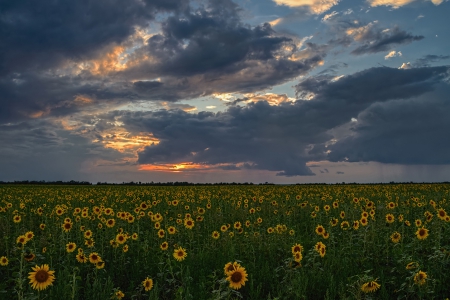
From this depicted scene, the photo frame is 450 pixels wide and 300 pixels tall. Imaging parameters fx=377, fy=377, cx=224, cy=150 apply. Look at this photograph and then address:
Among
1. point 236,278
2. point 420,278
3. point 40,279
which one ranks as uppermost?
point 236,278

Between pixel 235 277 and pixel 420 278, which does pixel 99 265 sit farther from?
pixel 420 278

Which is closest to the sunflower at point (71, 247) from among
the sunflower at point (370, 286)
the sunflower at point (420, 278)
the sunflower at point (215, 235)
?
the sunflower at point (215, 235)

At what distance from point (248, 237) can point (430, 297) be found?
4.57 m

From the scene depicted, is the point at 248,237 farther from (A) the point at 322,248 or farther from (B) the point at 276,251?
(A) the point at 322,248

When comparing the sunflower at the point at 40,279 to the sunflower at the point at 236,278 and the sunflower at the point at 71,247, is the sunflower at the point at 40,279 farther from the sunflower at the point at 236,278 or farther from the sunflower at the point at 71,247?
the sunflower at the point at 236,278

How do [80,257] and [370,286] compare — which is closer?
[370,286]

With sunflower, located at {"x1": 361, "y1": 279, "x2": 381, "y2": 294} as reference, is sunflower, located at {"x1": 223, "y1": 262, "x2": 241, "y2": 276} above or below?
above

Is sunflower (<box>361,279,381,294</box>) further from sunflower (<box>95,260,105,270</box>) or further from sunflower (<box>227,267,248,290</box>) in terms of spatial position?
sunflower (<box>95,260,105,270</box>)

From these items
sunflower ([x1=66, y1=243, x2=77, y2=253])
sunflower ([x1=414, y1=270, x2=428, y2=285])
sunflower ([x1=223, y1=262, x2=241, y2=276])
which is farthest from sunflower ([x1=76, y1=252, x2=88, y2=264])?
sunflower ([x1=414, y1=270, x2=428, y2=285])

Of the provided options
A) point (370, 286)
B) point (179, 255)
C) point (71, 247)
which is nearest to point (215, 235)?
point (179, 255)

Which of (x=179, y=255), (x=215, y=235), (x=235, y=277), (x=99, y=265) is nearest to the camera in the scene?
(x=235, y=277)

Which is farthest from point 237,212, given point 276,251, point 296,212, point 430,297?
point 430,297

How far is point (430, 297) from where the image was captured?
633 centimetres

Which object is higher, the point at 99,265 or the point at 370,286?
the point at 370,286
